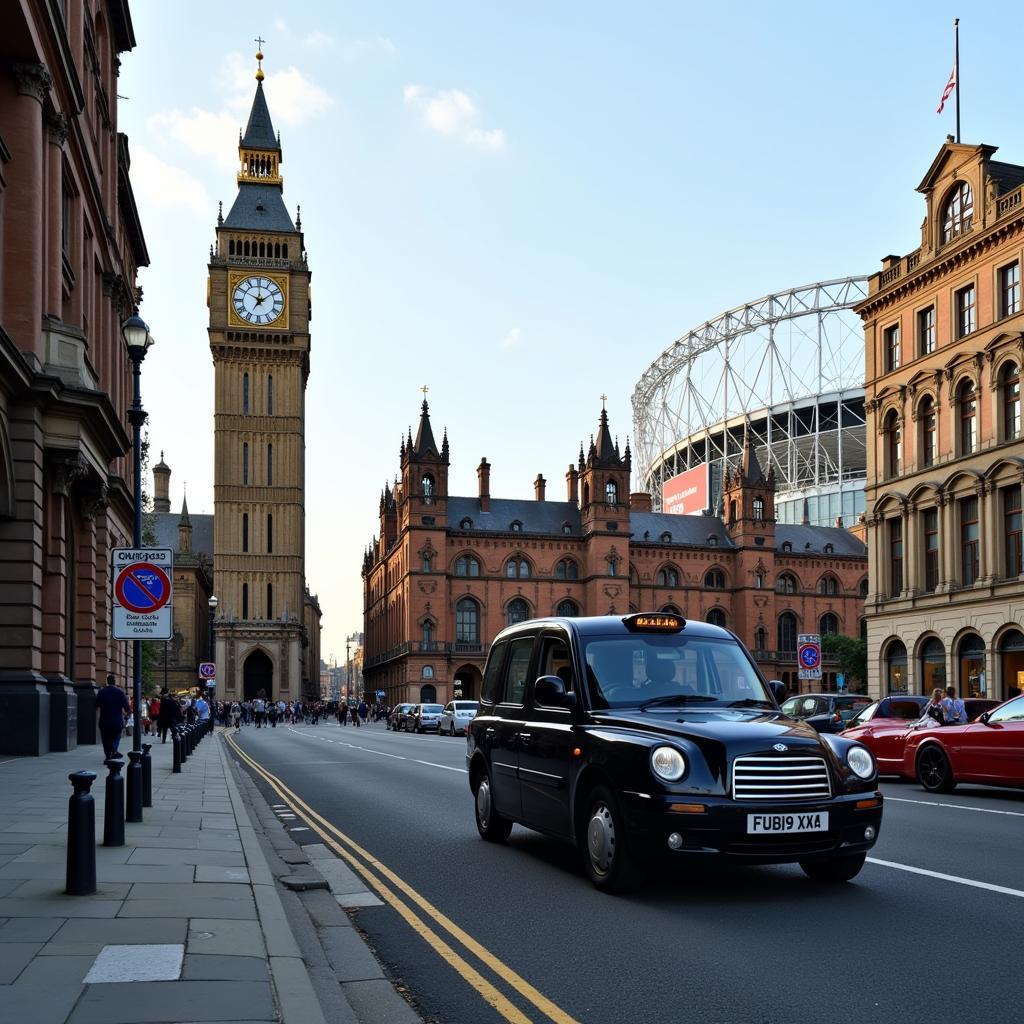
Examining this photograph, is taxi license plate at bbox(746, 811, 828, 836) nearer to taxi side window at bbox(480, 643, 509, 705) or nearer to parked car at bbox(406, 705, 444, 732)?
taxi side window at bbox(480, 643, 509, 705)

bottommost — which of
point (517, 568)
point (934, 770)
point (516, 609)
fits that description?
point (934, 770)

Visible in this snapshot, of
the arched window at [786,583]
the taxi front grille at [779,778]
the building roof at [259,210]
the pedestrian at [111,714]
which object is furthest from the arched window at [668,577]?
the taxi front grille at [779,778]

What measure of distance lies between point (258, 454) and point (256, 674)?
1855 cm

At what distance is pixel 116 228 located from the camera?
37750 millimetres

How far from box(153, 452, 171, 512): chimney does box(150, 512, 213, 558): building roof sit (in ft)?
4.50

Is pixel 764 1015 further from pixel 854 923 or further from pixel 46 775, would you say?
pixel 46 775

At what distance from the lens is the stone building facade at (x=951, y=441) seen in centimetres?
3831

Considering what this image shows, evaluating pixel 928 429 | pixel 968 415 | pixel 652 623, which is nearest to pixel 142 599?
pixel 652 623

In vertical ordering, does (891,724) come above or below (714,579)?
below

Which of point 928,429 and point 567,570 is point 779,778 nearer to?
point 928,429

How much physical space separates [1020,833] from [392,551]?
303ft

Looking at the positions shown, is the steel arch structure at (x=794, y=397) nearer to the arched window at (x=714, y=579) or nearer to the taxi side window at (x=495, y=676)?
the arched window at (x=714, y=579)

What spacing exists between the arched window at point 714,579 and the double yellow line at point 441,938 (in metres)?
83.3

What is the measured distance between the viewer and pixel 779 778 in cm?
810
